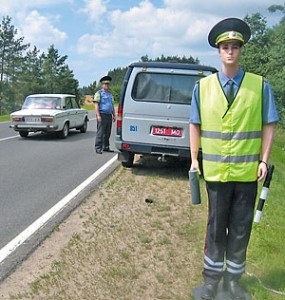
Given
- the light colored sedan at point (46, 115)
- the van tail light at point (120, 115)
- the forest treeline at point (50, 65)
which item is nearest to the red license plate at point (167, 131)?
the van tail light at point (120, 115)

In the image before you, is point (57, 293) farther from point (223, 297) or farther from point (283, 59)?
point (283, 59)

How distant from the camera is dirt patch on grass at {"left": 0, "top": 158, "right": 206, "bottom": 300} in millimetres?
4012

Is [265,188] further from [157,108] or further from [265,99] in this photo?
[157,108]

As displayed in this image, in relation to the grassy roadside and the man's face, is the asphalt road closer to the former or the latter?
the grassy roadside

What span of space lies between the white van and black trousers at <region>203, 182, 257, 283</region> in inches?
202

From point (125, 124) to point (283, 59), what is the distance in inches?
972

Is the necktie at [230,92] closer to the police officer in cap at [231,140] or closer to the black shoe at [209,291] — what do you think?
the police officer in cap at [231,140]

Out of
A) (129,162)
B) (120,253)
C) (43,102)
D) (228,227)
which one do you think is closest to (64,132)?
(43,102)

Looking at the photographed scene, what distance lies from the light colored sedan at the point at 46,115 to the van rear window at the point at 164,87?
6.63 meters

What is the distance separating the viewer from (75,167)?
10258 mm

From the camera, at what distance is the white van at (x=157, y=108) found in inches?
354

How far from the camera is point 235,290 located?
3.85 metres

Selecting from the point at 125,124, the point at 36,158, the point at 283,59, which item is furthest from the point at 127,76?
the point at 283,59

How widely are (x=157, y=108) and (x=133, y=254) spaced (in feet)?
15.2
